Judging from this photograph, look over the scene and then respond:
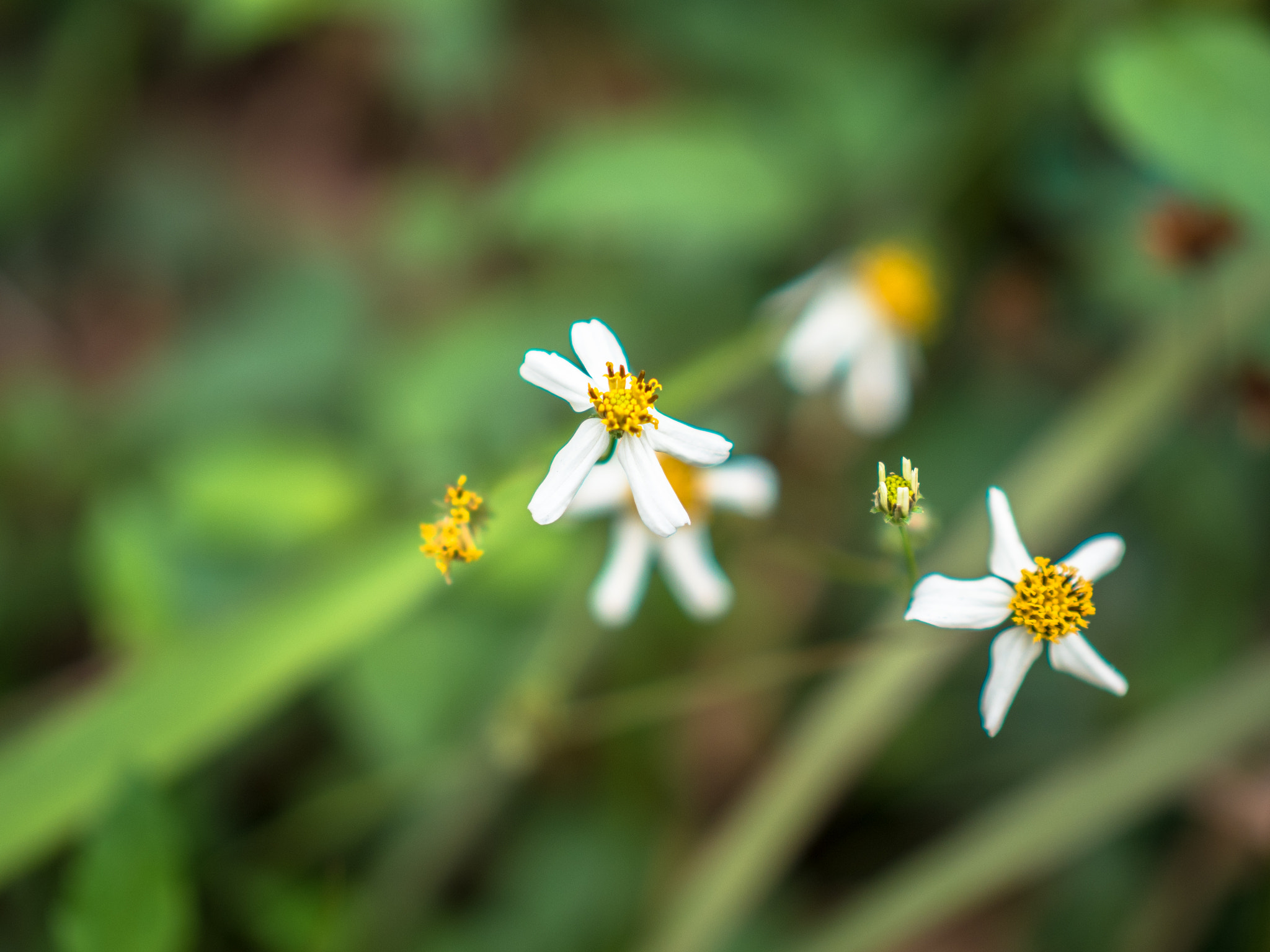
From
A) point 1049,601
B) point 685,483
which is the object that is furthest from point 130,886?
point 1049,601

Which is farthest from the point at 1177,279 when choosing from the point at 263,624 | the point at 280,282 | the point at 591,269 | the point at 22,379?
the point at 22,379

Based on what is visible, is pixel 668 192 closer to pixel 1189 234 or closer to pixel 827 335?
pixel 827 335

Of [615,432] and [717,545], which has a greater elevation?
[717,545]

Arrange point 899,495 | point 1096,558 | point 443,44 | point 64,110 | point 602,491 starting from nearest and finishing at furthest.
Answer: point 899,495
point 1096,558
point 602,491
point 443,44
point 64,110

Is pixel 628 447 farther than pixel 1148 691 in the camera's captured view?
No

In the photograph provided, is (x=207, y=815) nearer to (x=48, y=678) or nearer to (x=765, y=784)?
(x=48, y=678)

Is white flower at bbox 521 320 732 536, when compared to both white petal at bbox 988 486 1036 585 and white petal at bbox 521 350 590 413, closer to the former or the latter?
white petal at bbox 521 350 590 413

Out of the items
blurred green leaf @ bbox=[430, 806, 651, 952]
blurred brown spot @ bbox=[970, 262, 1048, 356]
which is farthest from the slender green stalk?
blurred brown spot @ bbox=[970, 262, 1048, 356]
